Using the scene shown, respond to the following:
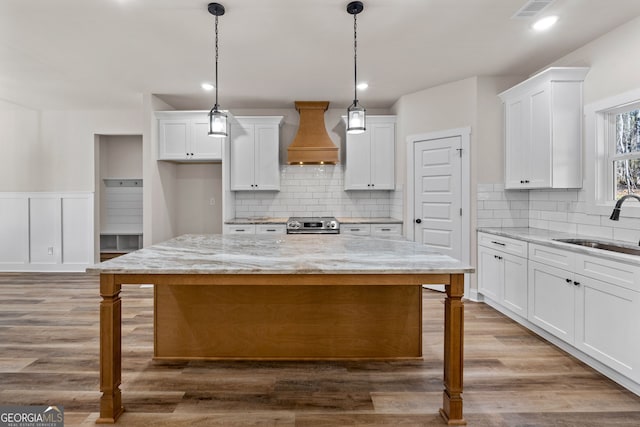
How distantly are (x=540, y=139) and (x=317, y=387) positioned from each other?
3119 mm

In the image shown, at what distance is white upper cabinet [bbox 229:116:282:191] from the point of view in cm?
527

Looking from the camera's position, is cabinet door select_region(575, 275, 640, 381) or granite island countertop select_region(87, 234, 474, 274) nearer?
granite island countertop select_region(87, 234, 474, 274)

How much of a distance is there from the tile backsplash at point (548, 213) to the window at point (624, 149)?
0.28 metres

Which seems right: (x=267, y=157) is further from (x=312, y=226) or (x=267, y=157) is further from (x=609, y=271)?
(x=609, y=271)

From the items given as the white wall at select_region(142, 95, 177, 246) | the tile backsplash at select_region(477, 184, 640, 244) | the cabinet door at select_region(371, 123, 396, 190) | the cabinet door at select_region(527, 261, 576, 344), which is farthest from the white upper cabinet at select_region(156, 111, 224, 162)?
the cabinet door at select_region(527, 261, 576, 344)

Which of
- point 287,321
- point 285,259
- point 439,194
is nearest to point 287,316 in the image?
point 287,321

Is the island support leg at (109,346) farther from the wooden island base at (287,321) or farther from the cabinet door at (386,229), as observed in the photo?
the cabinet door at (386,229)

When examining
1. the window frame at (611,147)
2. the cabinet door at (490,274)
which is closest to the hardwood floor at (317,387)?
the cabinet door at (490,274)

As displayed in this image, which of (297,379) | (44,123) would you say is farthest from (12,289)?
(297,379)

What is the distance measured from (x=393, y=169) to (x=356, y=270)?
370cm

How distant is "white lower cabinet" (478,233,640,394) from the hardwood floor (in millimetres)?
177

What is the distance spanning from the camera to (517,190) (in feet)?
13.6

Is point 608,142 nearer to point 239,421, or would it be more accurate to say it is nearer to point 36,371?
point 239,421

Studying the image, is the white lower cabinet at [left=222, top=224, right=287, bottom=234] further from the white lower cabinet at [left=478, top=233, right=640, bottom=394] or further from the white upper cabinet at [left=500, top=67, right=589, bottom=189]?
the white upper cabinet at [left=500, top=67, right=589, bottom=189]
